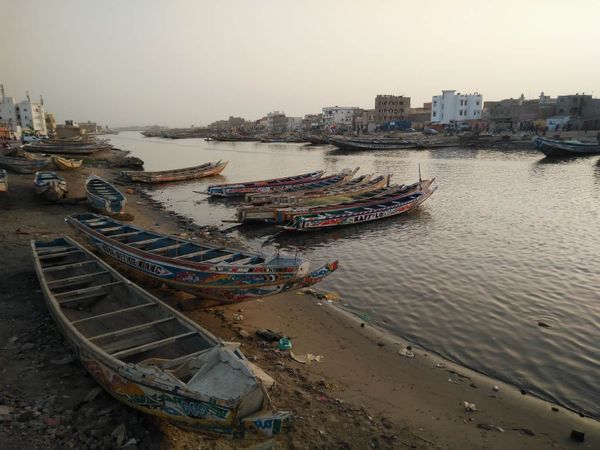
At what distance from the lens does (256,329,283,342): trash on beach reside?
862 cm

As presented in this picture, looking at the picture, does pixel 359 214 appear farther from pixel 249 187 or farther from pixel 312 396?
pixel 312 396

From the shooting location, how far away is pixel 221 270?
28.2 feet

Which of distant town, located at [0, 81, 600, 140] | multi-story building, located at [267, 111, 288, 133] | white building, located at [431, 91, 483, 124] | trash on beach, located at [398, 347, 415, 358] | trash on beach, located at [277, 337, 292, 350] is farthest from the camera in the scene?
multi-story building, located at [267, 111, 288, 133]

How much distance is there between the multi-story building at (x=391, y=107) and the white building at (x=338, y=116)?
87.4 feet

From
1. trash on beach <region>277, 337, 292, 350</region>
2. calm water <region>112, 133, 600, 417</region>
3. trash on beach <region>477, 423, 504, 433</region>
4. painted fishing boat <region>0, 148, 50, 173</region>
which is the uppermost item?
painted fishing boat <region>0, 148, 50, 173</region>

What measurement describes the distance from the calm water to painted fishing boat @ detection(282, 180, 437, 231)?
1.61 feet

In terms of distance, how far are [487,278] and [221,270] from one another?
9.17 metres

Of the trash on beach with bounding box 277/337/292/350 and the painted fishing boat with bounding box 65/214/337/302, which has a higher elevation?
the painted fishing boat with bounding box 65/214/337/302

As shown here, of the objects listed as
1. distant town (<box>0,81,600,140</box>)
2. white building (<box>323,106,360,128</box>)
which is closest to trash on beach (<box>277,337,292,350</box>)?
distant town (<box>0,81,600,140</box>)

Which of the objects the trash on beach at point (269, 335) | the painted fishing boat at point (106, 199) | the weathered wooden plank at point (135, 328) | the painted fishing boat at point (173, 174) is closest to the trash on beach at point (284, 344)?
the trash on beach at point (269, 335)

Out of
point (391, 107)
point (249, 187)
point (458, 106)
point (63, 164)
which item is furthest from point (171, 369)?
point (391, 107)

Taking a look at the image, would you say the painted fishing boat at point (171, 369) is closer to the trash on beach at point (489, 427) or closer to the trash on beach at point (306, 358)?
the trash on beach at point (306, 358)

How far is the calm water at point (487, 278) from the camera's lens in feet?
28.1

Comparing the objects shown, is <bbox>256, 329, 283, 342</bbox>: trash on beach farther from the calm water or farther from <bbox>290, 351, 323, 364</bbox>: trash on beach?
the calm water
